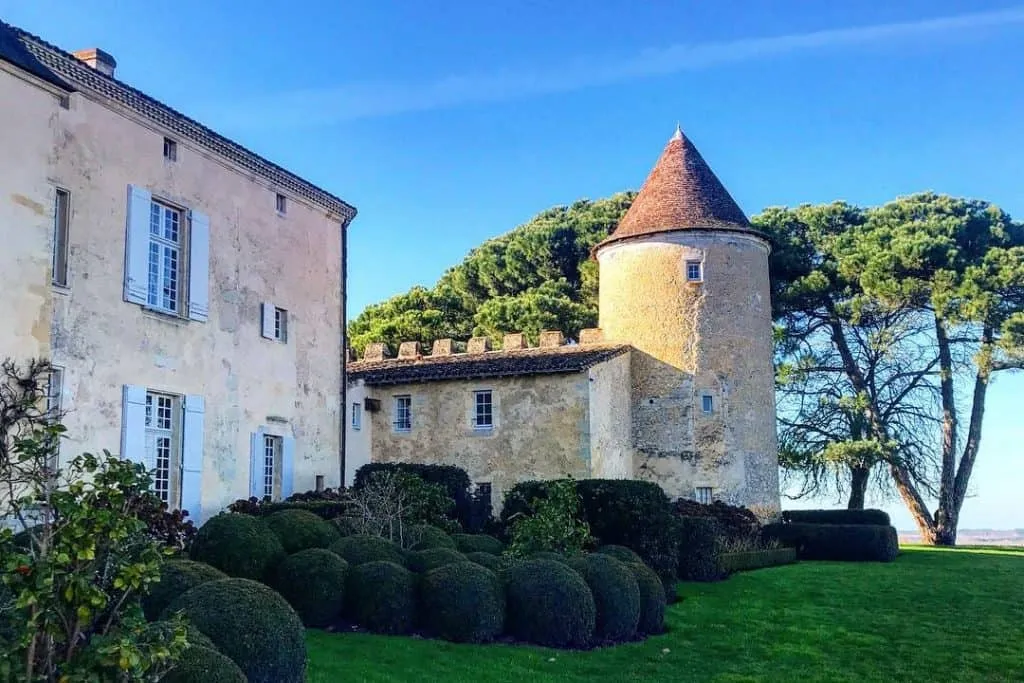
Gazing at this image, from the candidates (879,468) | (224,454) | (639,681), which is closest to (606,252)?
(879,468)

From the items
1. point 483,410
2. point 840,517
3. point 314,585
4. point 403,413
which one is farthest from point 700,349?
point 314,585

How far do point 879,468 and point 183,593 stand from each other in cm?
2929

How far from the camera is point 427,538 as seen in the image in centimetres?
1471

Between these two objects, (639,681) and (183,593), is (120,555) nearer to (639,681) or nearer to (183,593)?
(183,593)

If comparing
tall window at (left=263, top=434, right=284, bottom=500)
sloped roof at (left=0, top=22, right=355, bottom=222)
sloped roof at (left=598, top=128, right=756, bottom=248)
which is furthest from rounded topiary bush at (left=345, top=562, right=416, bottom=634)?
sloped roof at (left=598, top=128, right=756, bottom=248)

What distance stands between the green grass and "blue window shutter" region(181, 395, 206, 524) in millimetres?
6170

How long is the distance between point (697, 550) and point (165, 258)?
Result: 11.6 metres

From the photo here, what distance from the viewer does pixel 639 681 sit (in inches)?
419

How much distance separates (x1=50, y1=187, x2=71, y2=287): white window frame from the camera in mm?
14500

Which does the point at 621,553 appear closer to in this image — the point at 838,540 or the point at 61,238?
the point at 61,238

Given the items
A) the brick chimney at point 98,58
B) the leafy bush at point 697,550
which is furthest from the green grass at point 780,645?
the brick chimney at point 98,58

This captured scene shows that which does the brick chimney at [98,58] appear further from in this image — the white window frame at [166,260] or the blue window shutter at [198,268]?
the blue window shutter at [198,268]

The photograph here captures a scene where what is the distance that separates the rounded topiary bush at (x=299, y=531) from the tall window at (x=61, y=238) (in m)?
5.00

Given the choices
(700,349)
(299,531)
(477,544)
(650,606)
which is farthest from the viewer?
(700,349)
